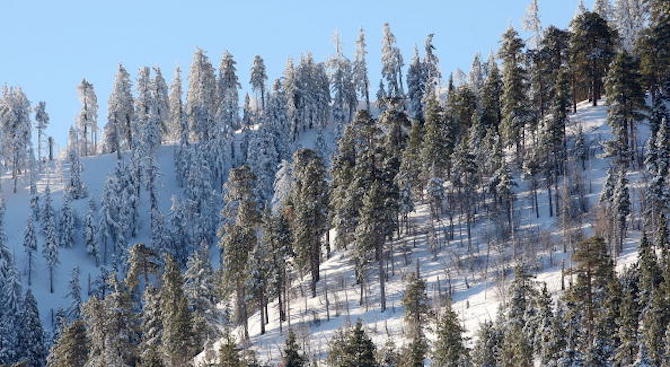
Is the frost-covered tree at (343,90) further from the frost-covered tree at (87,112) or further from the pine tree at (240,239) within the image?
the pine tree at (240,239)

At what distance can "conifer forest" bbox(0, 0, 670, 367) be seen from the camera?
6372cm

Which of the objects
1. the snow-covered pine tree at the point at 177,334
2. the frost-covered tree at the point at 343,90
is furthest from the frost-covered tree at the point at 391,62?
the snow-covered pine tree at the point at 177,334

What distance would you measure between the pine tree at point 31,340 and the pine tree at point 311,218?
34775mm

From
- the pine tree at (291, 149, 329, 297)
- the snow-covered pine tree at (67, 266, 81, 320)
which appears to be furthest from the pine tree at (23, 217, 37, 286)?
the pine tree at (291, 149, 329, 297)

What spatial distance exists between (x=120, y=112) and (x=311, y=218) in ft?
263

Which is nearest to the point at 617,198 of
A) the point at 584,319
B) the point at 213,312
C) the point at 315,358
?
the point at 584,319

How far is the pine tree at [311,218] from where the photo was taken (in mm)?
86688

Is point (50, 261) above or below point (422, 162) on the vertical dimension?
below

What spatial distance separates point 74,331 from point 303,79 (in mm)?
91106

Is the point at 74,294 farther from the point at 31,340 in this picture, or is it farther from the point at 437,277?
the point at 437,277

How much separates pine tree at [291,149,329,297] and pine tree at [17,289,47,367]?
34.8 m

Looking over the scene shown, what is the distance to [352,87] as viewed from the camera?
16125 centimetres

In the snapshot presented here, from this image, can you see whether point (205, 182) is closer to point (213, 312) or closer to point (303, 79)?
point (303, 79)

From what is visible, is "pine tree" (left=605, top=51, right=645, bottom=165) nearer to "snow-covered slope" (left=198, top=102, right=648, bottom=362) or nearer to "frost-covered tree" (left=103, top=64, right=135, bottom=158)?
"snow-covered slope" (left=198, top=102, right=648, bottom=362)
